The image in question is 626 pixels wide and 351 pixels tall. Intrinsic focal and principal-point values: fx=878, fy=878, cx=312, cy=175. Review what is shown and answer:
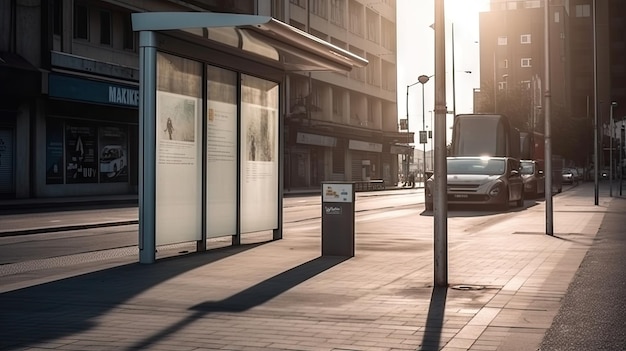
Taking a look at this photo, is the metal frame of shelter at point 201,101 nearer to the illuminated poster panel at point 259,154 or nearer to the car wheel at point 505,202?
the illuminated poster panel at point 259,154

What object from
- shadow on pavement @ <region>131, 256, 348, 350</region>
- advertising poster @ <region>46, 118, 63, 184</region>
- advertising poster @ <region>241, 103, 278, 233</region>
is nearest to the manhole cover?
shadow on pavement @ <region>131, 256, 348, 350</region>

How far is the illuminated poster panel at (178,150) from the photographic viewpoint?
36.6 feet

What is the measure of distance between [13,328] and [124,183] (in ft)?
113

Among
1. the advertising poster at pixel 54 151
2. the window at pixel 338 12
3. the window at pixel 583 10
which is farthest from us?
the window at pixel 583 10

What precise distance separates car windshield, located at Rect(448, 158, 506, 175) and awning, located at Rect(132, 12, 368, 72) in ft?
41.7

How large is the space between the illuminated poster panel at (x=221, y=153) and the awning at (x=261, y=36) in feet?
2.05

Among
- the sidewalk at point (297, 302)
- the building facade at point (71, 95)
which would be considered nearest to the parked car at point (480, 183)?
the building facade at point (71, 95)

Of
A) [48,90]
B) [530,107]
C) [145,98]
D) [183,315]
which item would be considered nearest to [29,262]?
[145,98]

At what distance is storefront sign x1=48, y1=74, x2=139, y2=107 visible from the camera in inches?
1318

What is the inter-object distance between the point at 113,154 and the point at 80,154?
2.42 m

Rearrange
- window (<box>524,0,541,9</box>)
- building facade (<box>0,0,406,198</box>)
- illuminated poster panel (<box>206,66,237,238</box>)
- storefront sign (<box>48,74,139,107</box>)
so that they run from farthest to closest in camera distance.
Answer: window (<box>524,0,541,9</box>) < storefront sign (<box>48,74,139,107</box>) < building facade (<box>0,0,406,198</box>) < illuminated poster panel (<box>206,66,237,238</box>)

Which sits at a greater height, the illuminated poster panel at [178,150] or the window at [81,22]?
the window at [81,22]

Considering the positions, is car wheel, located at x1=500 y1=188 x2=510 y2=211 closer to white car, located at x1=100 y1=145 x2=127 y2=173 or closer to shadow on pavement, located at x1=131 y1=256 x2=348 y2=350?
shadow on pavement, located at x1=131 y1=256 x2=348 y2=350

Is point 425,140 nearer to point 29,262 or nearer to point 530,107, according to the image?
point 530,107
